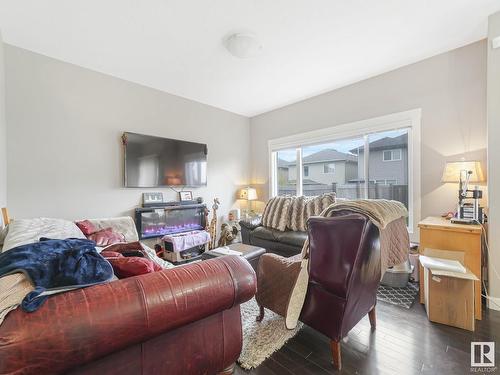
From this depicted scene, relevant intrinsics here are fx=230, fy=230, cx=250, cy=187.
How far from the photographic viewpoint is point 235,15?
2148 mm

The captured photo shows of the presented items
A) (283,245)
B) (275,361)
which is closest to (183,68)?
(283,245)

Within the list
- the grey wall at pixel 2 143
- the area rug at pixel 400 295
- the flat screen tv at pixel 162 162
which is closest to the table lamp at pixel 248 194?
the flat screen tv at pixel 162 162

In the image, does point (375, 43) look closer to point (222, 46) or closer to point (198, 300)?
point (222, 46)

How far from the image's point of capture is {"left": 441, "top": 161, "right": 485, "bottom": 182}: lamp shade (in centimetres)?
234

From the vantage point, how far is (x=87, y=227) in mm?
2650

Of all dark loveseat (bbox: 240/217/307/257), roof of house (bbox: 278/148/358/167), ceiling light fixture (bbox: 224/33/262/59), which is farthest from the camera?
roof of house (bbox: 278/148/358/167)

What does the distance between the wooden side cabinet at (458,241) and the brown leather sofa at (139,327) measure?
2053 millimetres

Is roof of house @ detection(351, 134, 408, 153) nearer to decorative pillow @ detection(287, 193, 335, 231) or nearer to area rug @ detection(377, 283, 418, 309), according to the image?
decorative pillow @ detection(287, 193, 335, 231)

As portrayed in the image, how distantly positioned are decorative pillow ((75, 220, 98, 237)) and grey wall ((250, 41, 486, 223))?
12.7 feet

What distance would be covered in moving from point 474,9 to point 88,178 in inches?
182

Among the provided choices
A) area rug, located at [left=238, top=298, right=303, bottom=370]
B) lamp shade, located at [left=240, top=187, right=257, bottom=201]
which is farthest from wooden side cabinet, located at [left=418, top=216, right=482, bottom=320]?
lamp shade, located at [left=240, top=187, right=257, bottom=201]

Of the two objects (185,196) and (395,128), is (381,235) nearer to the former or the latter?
(395,128)

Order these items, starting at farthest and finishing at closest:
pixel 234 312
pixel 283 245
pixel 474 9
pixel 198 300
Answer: pixel 283 245 < pixel 474 9 < pixel 234 312 < pixel 198 300

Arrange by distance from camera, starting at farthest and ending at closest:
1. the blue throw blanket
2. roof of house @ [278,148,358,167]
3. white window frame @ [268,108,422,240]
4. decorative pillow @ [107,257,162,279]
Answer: roof of house @ [278,148,358,167] < white window frame @ [268,108,422,240] < decorative pillow @ [107,257,162,279] < the blue throw blanket
